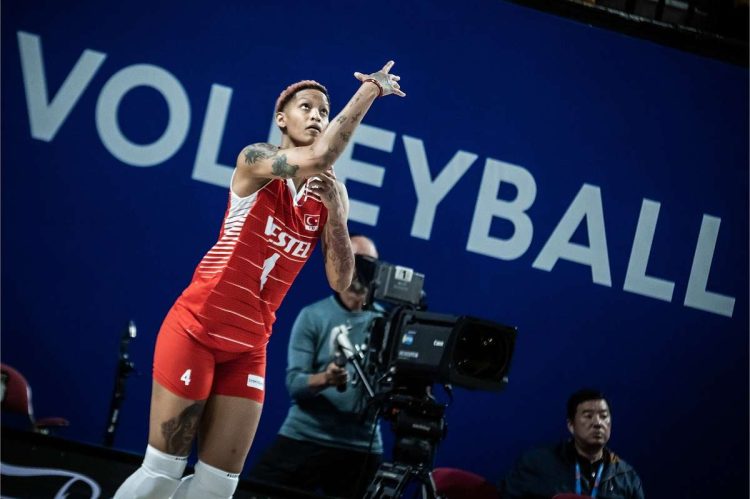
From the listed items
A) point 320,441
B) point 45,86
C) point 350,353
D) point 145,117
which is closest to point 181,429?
point 350,353

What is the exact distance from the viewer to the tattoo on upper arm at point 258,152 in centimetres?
322

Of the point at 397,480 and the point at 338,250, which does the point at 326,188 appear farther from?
the point at 397,480

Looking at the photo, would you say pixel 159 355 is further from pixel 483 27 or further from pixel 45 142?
pixel 483 27

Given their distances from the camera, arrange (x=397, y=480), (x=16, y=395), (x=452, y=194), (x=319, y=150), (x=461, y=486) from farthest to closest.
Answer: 1. (x=452, y=194)
2. (x=16, y=395)
3. (x=461, y=486)
4. (x=397, y=480)
5. (x=319, y=150)

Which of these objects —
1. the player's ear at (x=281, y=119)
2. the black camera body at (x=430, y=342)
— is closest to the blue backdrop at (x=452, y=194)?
the black camera body at (x=430, y=342)

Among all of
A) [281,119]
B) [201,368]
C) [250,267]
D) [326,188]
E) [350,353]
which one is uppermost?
[281,119]

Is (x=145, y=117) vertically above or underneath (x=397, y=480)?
above

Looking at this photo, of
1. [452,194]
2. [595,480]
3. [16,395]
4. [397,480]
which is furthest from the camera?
[452,194]

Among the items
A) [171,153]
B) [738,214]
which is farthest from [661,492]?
[171,153]

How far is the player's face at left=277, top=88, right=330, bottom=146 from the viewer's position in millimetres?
3420

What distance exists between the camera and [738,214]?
5656 mm

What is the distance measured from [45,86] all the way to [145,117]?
534mm

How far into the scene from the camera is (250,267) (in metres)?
3.29

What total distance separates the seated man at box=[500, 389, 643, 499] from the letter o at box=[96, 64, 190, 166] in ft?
7.99
